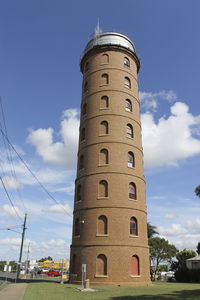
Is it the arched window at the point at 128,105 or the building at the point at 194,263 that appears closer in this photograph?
the arched window at the point at 128,105

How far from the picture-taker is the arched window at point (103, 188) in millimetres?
25916

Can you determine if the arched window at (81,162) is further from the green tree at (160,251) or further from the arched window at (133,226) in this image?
the green tree at (160,251)

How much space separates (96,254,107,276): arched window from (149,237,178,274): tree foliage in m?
35.0

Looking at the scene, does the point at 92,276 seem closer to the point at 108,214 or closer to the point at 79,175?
the point at 108,214

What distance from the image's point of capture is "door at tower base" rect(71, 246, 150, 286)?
23045 mm

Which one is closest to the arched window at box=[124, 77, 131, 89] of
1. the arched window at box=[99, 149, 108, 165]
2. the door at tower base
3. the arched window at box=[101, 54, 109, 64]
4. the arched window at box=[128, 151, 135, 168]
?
the arched window at box=[101, 54, 109, 64]

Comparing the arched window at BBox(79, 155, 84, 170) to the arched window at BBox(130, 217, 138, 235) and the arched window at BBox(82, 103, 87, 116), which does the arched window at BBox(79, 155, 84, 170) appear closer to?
the arched window at BBox(82, 103, 87, 116)

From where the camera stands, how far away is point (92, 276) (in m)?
23.4

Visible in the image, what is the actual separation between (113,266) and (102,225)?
11.5ft

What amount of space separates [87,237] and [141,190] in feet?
23.2

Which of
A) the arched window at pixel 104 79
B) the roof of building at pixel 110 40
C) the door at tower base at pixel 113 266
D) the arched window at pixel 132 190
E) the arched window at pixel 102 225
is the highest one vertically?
the roof of building at pixel 110 40

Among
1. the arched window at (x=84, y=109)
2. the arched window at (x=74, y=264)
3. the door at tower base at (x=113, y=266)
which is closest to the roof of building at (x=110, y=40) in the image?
the arched window at (x=84, y=109)

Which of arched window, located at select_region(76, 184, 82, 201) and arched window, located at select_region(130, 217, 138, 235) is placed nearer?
arched window, located at select_region(130, 217, 138, 235)

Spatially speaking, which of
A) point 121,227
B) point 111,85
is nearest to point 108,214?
point 121,227
